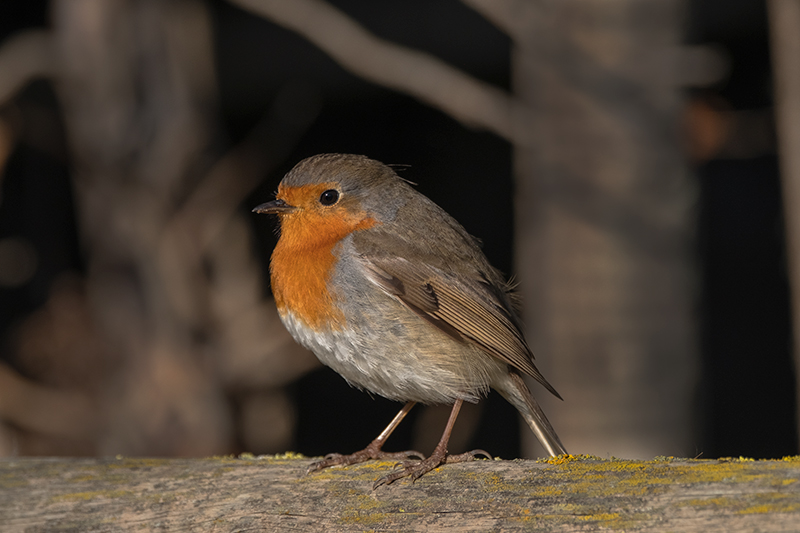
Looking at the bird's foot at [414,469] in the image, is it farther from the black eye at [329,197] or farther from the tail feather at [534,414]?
the black eye at [329,197]

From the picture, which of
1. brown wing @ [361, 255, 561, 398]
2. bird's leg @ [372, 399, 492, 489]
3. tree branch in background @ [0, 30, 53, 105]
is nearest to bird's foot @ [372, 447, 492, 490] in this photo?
bird's leg @ [372, 399, 492, 489]

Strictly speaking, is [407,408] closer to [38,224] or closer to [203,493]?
[203,493]

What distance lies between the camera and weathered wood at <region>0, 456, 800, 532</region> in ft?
5.33

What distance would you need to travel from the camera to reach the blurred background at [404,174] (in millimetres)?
3574

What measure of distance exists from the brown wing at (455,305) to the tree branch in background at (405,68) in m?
1.00

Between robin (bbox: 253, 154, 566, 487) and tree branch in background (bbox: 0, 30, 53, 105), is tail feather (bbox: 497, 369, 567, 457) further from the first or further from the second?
tree branch in background (bbox: 0, 30, 53, 105)

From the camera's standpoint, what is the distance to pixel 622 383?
3.58 metres

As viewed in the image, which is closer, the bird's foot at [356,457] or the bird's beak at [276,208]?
the bird's foot at [356,457]

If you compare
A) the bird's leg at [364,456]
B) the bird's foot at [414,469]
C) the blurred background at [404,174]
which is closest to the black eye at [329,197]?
the blurred background at [404,174]

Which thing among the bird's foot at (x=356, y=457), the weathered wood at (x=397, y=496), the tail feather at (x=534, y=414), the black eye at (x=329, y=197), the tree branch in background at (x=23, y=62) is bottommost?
the weathered wood at (x=397, y=496)

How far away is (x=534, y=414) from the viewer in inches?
106

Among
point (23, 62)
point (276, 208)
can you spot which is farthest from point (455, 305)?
point (23, 62)

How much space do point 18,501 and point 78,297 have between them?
3181mm

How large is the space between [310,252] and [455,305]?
1.54ft
